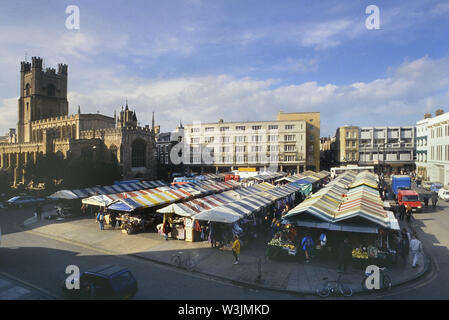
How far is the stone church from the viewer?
154 feet

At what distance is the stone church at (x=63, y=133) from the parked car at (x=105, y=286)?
132 ft

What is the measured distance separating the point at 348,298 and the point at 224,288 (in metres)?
4.47

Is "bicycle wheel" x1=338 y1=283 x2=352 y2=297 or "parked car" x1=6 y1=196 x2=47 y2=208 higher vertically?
"parked car" x1=6 y1=196 x2=47 y2=208

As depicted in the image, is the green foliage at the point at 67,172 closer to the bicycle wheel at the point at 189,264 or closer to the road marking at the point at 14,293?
the road marking at the point at 14,293

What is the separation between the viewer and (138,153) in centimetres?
5050

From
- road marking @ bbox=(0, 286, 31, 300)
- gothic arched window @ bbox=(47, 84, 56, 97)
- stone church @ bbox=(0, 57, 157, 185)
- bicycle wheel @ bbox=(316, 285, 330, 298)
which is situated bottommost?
road marking @ bbox=(0, 286, 31, 300)

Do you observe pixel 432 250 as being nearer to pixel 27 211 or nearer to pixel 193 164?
pixel 27 211

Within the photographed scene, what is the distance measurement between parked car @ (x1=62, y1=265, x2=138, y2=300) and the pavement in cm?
387

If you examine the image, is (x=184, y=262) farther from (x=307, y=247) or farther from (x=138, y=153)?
(x=138, y=153)

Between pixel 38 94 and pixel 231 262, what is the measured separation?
7030cm

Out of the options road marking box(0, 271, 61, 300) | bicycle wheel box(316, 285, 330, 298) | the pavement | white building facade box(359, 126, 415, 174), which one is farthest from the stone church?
white building facade box(359, 126, 415, 174)

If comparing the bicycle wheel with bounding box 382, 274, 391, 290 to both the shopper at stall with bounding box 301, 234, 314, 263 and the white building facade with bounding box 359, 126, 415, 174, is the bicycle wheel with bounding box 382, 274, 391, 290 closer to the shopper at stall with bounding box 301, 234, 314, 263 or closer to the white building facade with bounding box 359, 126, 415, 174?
the shopper at stall with bounding box 301, 234, 314, 263
